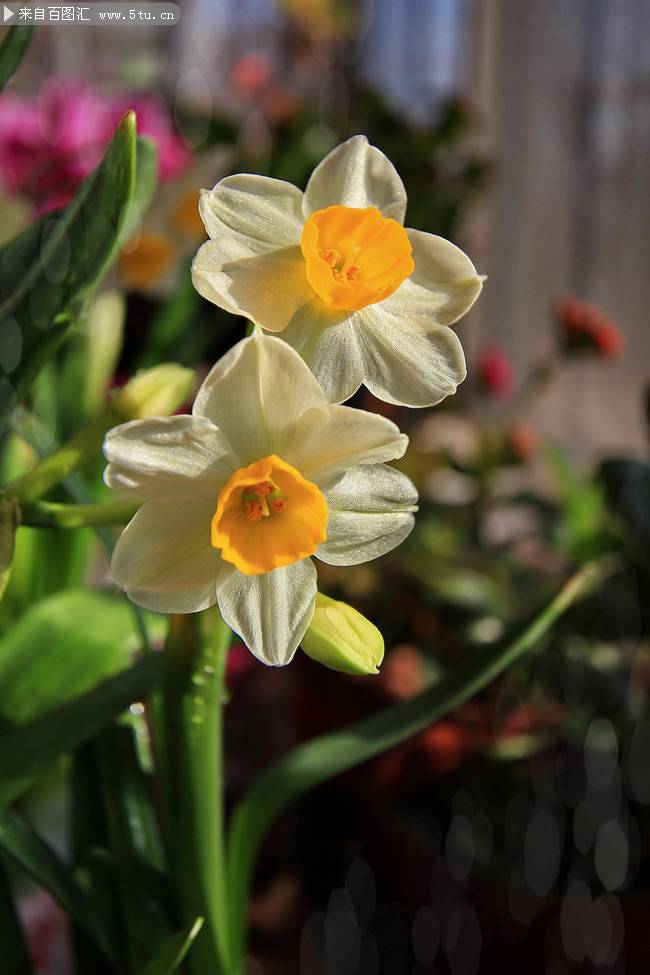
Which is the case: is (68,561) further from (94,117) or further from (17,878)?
(94,117)

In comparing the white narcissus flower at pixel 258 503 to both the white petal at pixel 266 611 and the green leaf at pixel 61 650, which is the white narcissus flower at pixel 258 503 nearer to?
the white petal at pixel 266 611

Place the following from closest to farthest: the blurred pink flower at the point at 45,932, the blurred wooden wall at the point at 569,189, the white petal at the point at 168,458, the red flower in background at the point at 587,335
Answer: the white petal at the point at 168,458
the blurred pink flower at the point at 45,932
the red flower in background at the point at 587,335
the blurred wooden wall at the point at 569,189

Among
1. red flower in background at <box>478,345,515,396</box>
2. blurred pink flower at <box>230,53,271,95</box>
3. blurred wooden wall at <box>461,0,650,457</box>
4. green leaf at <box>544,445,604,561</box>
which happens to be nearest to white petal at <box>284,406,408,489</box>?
green leaf at <box>544,445,604,561</box>

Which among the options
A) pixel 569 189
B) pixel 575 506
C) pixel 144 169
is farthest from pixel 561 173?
pixel 144 169

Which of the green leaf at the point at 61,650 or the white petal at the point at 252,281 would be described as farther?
the green leaf at the point at 61,650

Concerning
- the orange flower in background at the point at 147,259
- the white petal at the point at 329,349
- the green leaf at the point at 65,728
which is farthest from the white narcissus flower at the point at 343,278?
the orange flower in background at the point at 147,259

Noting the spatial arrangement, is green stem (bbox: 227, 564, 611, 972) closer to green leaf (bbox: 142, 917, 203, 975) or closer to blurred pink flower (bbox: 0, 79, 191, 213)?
green leaf (bbox: 142, 917, 203, 975)
